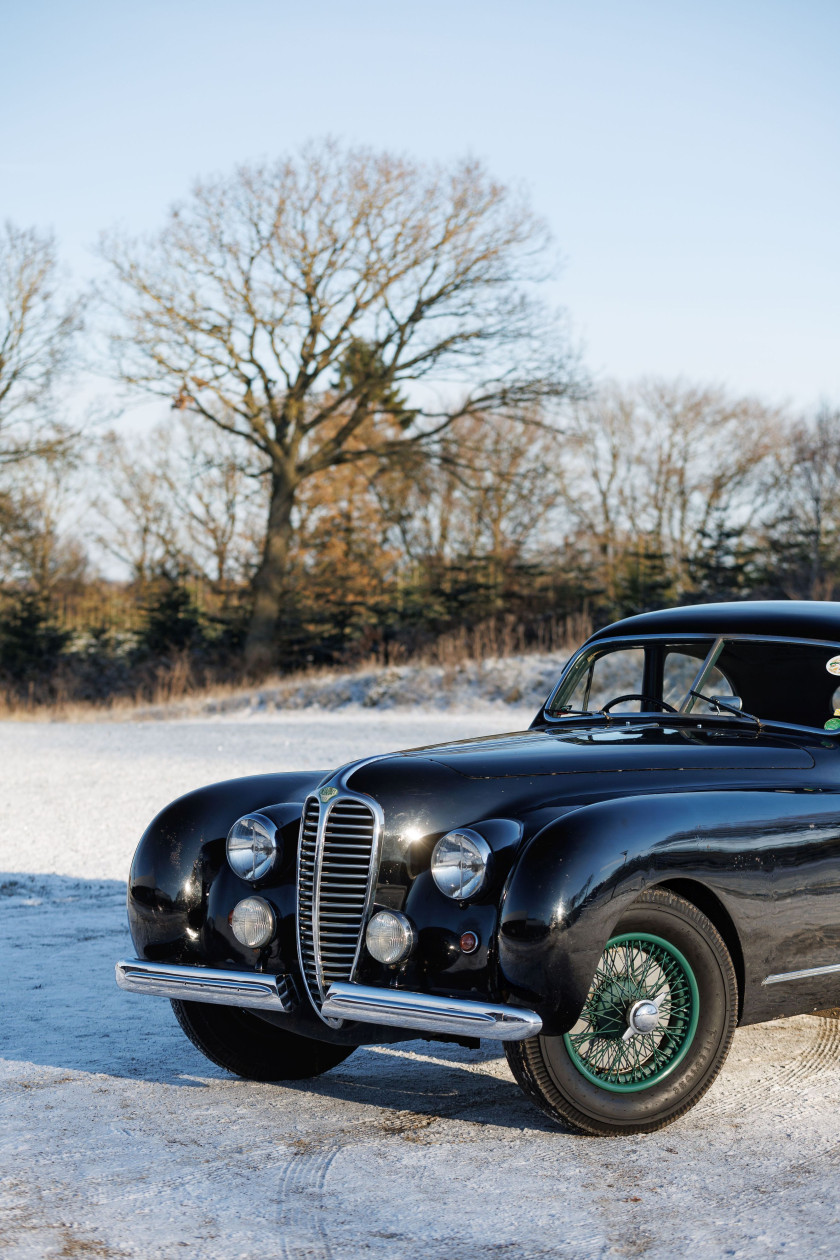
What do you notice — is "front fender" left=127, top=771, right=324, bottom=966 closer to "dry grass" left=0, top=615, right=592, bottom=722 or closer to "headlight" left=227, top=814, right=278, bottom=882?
"headlight" left=227, top=814, right=278, bottom=882

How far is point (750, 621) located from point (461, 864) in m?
1.98

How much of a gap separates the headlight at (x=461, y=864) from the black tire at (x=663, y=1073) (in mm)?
450

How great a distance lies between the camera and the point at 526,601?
29.3 metres

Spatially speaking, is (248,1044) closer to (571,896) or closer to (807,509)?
(571,896)

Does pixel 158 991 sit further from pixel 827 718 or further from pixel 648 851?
pixel 827 718

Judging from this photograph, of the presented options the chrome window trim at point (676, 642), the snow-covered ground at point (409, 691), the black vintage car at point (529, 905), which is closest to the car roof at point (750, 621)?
the chrome window trim at point (676, 642)

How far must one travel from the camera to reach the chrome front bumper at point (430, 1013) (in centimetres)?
358

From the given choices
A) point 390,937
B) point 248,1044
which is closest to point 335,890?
point 390,937

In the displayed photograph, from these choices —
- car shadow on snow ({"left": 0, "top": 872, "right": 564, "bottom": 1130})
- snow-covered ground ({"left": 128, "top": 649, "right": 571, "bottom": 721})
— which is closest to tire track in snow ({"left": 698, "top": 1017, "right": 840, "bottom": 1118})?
car shadow on snow ({"left": 0, "top": 872, "right": 564, "bottom": 1130})

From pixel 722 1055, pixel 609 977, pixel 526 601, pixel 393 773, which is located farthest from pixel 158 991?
pixel 526 601

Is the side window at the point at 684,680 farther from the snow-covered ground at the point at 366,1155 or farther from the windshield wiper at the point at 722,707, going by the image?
the snow-covered ground at the point at 366,1155

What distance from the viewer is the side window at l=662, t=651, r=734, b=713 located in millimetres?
5176

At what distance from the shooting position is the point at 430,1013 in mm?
3658

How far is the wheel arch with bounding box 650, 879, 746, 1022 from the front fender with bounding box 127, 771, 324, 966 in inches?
51.0
